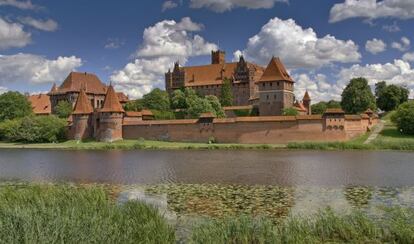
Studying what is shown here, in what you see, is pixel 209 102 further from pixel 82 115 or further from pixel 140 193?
pixel 140 193

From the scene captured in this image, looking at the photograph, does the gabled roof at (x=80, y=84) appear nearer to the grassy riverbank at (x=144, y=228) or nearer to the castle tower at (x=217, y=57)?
the castle tower at (x=217, y=57)

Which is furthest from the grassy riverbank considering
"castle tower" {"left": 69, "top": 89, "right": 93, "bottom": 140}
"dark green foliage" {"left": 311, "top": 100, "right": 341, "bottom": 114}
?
"dark green foliage" {"left": 311, "top": 100, "right": 341, "bottom": 114}

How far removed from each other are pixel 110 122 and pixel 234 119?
11965 millimetres

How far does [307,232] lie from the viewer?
7.70 m

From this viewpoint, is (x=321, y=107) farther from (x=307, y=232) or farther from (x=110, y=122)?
(x=307, y=232)

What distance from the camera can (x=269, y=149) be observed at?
3466 cm

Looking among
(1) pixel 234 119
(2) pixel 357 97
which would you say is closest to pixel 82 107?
(1) pixel 234 119

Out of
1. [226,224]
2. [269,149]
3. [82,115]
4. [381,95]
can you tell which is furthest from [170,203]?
[381,95]

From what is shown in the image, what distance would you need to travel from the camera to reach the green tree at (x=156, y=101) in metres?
55.2

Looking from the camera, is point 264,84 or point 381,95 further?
point 381,95

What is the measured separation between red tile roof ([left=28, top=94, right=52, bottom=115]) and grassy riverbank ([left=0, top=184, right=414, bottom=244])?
5636 centimetres

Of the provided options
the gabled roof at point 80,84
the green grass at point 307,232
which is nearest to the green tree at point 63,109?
the gabled roof at point 80,84

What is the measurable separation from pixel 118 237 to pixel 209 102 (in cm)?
4388

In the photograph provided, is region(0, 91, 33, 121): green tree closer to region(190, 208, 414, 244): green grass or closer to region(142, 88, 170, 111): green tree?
region(142, 88, 170, 111): green tree
